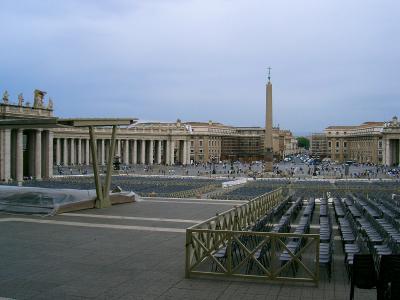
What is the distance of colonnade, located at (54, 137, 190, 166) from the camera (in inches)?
4734

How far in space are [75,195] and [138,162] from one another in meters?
117

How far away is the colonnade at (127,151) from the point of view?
120250mm

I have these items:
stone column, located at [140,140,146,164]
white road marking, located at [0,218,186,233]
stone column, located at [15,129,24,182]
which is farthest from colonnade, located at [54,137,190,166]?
white road marking, located at [0,218,186,233]

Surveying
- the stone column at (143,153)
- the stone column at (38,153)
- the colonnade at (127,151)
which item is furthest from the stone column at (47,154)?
the stone column at (143,153)

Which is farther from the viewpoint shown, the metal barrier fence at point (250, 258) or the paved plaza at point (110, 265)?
the metal barrier fence at point (250, 258)

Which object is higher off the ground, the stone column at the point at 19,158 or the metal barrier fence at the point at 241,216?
the stone column at the point at 19,158

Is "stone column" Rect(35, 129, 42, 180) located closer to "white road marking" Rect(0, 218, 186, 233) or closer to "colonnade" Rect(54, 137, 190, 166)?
"colonnade" Rect(54, 137, 190, 166)

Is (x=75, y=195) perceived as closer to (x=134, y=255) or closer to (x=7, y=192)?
(x=7, y=192)

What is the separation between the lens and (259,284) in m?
11.9

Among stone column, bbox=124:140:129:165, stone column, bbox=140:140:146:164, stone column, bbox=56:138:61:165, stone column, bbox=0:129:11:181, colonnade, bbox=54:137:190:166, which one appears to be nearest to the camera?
stone column, bbox=0:129:11:181

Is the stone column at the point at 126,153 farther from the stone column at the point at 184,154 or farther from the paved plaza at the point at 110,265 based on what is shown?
the paved plaza at the point at 110,265

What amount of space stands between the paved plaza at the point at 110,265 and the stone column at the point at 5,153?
40.0 metres

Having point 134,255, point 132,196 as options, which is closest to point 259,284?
point 134,255

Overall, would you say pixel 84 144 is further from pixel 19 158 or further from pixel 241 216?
pixel 241 216
